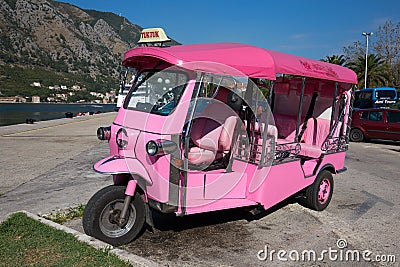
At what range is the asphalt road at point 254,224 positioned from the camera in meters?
4.36

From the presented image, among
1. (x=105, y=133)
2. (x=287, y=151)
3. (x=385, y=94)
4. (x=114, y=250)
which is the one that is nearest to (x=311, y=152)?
(x=287, y=151)

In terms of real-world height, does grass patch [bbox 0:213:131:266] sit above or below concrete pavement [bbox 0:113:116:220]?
above

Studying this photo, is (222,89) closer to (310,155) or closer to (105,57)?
(310,155)

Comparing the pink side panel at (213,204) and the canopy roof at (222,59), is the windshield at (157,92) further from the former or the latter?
the pink side panel at (213,204)

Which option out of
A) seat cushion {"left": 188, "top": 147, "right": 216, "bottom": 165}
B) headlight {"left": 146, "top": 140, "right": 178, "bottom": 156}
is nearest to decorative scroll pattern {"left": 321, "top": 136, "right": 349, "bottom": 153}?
seat cushion {"left": 188, "top": 147, "right": 216, "bottom": 165}

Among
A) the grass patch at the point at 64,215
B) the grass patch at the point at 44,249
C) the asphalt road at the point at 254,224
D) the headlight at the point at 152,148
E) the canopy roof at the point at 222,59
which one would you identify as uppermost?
the canopy roof at the point at 222,59

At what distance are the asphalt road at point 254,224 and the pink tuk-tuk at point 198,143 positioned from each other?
440 millimetres

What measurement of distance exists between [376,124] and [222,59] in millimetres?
14249

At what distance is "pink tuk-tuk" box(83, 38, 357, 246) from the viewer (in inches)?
168

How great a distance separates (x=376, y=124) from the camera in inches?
646

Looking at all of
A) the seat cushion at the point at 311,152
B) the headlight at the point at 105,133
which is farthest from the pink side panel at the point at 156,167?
the seat cushion at the point at 311,152

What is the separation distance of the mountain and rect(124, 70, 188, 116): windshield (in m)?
87.3

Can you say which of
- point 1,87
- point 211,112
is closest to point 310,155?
point 211,112

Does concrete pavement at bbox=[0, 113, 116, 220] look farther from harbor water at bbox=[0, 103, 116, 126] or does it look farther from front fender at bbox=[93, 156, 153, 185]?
harbor water at bbox=[0, 103, 116, 126]
